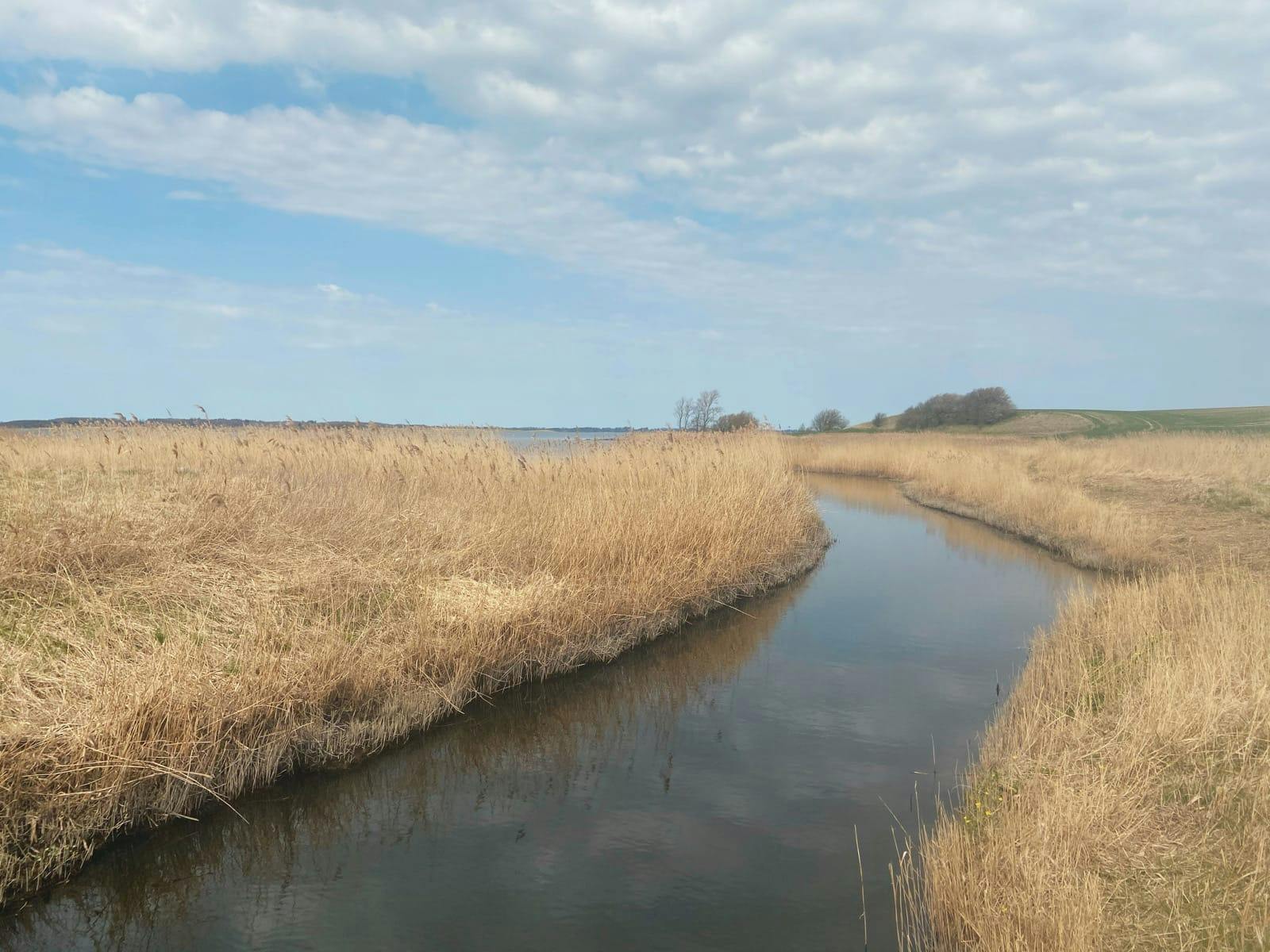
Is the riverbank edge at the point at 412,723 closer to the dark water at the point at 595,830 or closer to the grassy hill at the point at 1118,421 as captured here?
the dark water at the point at 595,830

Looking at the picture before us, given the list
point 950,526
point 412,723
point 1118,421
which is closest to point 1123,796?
point 412,723

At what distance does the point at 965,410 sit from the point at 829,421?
1235cm

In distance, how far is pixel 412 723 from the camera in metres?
5.80

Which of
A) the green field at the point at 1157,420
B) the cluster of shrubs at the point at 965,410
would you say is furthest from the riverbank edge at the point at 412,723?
the cluster of shrubs at the point at 965,410

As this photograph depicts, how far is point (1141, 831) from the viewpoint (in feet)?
12.3

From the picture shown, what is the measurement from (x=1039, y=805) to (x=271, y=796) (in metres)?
4.57

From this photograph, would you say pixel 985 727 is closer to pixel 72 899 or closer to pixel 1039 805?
pixel 1039 805

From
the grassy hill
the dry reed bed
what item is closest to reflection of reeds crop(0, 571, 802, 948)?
the dry reed bed

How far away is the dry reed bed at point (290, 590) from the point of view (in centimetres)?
427

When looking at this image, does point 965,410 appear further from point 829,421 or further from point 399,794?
point 399,794

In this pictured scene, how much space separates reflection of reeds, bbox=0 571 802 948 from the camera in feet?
12.6

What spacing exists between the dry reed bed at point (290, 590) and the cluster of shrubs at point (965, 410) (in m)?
49.9

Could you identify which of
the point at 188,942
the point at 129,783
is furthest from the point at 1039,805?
the point at 129,783

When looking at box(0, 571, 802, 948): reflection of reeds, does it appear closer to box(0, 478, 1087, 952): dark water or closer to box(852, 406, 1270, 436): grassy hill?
box(0, 478, 1087, 952): dark water
